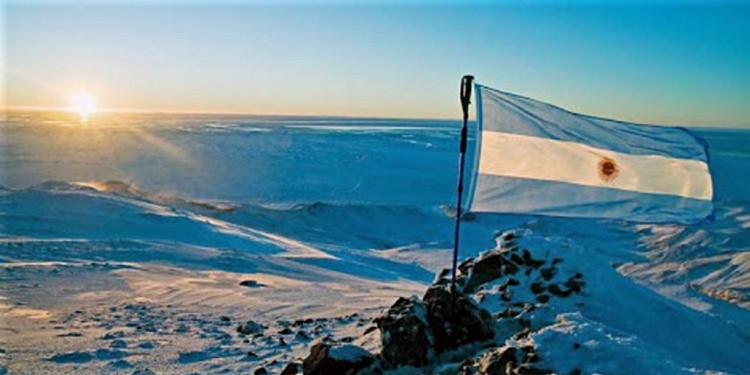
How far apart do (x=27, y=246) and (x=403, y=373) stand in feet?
47.7

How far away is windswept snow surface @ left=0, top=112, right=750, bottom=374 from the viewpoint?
8398mm

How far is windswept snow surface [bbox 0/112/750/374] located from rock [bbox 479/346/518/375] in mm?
281

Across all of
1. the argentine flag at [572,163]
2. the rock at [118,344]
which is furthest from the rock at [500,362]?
the rock at [118,344]

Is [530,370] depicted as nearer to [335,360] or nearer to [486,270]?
[335,360]

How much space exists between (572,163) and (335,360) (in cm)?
316

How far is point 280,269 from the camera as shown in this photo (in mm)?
19734

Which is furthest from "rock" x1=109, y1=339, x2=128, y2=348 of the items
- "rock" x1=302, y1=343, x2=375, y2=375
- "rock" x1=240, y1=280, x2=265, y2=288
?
"rock" x1=240, y1=280, x2=265, y2=288

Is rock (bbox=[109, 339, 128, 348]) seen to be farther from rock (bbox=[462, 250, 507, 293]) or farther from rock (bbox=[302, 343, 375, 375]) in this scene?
rock (bbox=[462, 250, 507, 293])

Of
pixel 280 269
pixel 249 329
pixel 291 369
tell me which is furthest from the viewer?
pixel 280 269

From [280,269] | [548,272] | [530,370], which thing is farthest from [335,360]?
[280,269]

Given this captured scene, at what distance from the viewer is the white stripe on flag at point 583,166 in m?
7.21

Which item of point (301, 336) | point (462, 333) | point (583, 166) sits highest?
point (583, 166)

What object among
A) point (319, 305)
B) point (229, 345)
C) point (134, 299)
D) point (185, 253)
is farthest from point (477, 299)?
point (185, 253)

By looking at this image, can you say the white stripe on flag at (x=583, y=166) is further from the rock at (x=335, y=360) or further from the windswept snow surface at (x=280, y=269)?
the rock at (x=335, y=360)
